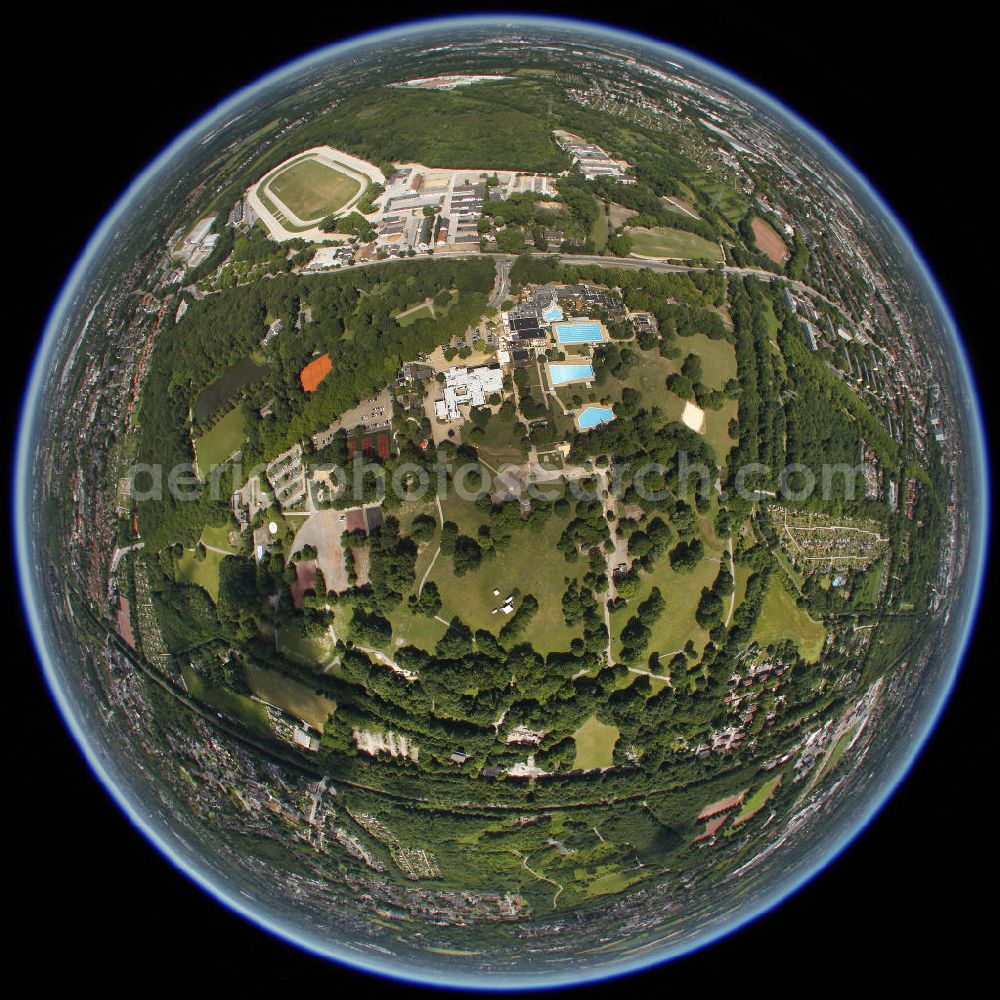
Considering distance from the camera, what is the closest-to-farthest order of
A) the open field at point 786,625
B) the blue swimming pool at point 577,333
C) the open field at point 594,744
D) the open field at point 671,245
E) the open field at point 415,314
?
the open field at point 594,744
the open field at point 786,625
the blue swimming pool at point 577,333
the open field at point 415,314
the open field at point 671,245

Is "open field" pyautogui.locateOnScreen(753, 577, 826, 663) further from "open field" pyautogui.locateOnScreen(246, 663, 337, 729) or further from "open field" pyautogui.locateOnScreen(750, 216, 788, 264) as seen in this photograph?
"open field" pyautogui.locateOnScreen(246, 663, 337, 729)

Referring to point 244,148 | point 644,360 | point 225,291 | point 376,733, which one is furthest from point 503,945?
point 244,148

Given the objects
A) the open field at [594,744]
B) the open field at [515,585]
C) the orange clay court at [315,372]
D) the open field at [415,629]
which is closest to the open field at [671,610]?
the open field at [515,585]

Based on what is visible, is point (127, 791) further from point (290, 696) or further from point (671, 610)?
point (671, 610)

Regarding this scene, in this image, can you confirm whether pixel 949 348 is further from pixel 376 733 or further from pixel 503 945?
pixel 503 945

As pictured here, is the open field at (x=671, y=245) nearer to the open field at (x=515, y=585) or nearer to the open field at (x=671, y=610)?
the open field at (x=515, y=585)

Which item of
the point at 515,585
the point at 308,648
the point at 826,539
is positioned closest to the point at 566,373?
the point at 515,585
